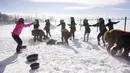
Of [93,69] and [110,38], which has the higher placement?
[110,38]

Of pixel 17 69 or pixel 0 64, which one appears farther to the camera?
pixel 0 64

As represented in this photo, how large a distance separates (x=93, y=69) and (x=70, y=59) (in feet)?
4.92

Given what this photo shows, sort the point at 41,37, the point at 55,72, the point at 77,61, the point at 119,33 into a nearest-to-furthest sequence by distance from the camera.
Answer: the point at 55,72 < the point at 77,61 < the point at 119,33 < the point at 41,37

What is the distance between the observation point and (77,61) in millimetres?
6645

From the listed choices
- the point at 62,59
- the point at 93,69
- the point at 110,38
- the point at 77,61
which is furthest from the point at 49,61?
the point at 110,38

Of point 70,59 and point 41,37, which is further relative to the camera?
point 41,37

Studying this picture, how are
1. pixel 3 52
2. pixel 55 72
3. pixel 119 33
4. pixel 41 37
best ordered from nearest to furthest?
1. pixel 55 72
2. pixel 119 33
3. pixel 3 52
4. pixel 41 37

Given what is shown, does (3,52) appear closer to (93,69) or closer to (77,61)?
(77,61)

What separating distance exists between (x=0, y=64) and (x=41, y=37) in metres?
6.65

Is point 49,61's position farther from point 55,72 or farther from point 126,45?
point 126,45

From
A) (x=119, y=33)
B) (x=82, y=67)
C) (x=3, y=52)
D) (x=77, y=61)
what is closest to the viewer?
(x=82, y=67)

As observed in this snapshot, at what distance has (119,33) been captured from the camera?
7.51 metres

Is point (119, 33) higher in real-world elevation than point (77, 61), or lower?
higher

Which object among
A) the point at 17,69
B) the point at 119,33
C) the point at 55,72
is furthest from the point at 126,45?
the point at 17,69
